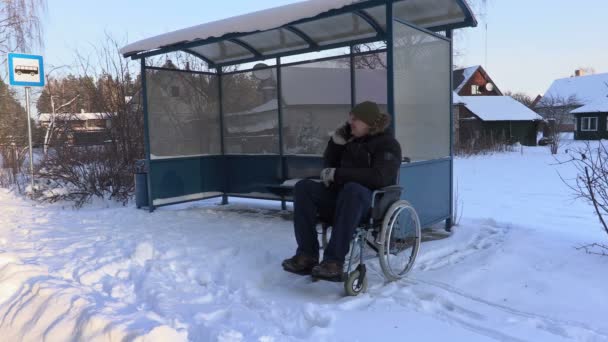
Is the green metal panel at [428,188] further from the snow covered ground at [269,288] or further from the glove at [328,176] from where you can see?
the glove at [328,176]

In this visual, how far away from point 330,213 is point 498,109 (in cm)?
3232

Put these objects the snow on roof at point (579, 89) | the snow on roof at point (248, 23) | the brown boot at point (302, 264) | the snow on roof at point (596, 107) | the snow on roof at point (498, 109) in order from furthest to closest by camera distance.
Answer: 1. the snow on roof at point (579, 89)
2. the snow on roof at point (596, 107)
3. the snow on roof at point (498, 109)
4. the snow on roof at point (248, 23)
5. the brown boot at point (302, 264)

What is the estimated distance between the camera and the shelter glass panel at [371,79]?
6055mm

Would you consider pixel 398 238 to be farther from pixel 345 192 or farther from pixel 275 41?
pixel 275 41

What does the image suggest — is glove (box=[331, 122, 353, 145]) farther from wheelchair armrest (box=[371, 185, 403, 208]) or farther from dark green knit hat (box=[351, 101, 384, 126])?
wheelchair armrest (box=[371, 185, 403, 208])

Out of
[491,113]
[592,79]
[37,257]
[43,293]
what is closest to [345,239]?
[43,293]

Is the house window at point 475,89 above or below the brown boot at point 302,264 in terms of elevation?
above

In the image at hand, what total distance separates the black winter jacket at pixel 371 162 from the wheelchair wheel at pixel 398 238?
231mm

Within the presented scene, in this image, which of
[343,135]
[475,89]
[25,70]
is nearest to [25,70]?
[25,70]

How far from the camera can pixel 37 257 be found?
4441 millimetres

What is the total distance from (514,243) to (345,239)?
2.24 meters

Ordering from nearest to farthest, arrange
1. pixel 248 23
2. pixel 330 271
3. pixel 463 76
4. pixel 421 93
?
pixel 330 271 → pixel 421 93 → pixel 248 23 → pixel 463 76

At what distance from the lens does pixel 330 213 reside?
Answer: 12.1ft

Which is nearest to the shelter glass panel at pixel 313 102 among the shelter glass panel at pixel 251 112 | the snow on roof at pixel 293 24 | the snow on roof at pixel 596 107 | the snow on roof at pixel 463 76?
the shelter glass panel at pixel 251 112
